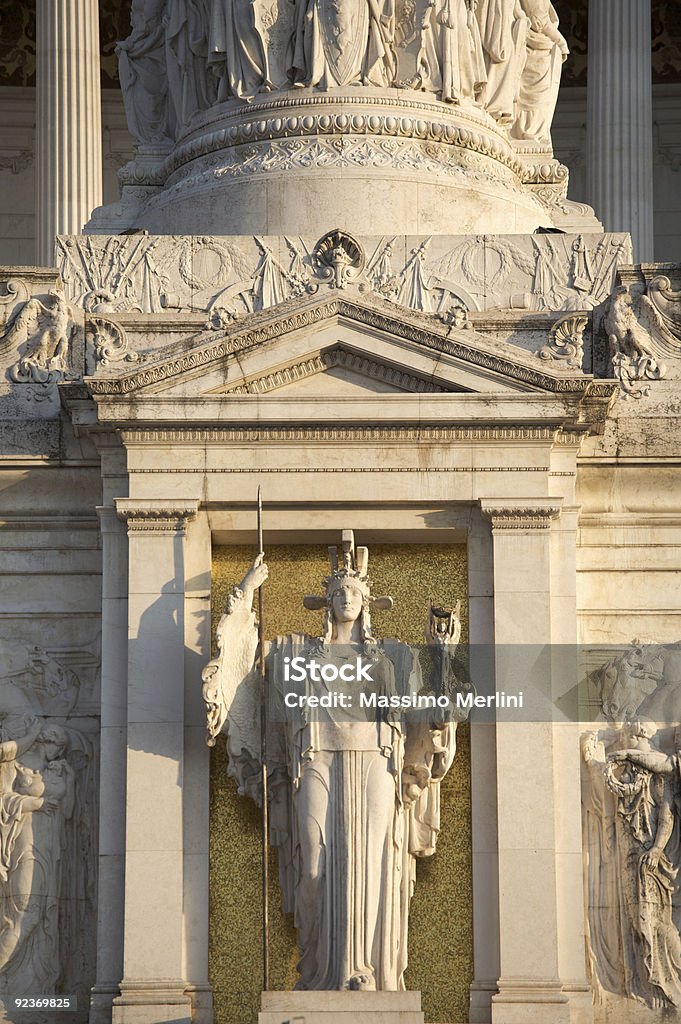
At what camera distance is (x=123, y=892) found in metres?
30.5

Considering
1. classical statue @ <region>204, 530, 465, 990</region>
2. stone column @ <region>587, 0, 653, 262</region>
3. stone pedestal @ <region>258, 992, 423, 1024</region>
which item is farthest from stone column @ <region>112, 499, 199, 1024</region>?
stone column @ <region>587, 0, 653, 262</region>

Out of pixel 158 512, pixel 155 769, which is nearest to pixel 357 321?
pixel 158 512

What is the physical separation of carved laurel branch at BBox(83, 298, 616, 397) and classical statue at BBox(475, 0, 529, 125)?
596 cm

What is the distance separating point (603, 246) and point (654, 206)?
19733mm

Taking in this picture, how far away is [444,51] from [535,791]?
1029cm

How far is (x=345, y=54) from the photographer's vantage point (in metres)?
35.5

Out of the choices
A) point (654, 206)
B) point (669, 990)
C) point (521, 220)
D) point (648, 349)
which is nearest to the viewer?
point (669, 990)

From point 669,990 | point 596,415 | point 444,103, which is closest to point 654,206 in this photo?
point 444,103

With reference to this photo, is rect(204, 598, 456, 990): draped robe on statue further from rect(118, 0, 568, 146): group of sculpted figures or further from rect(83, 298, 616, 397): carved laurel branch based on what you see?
rect(118, 0, 568, 146): group of sculpted figures

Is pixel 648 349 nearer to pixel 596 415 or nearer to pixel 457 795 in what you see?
pixel 596 415

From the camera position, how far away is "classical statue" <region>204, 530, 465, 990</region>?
29734 mm

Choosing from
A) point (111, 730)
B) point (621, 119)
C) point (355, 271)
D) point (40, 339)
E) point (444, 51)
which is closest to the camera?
point (111, 730)

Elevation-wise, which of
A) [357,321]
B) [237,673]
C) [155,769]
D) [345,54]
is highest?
[345,54]

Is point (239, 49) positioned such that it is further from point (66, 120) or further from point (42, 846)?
point (66, 120)
